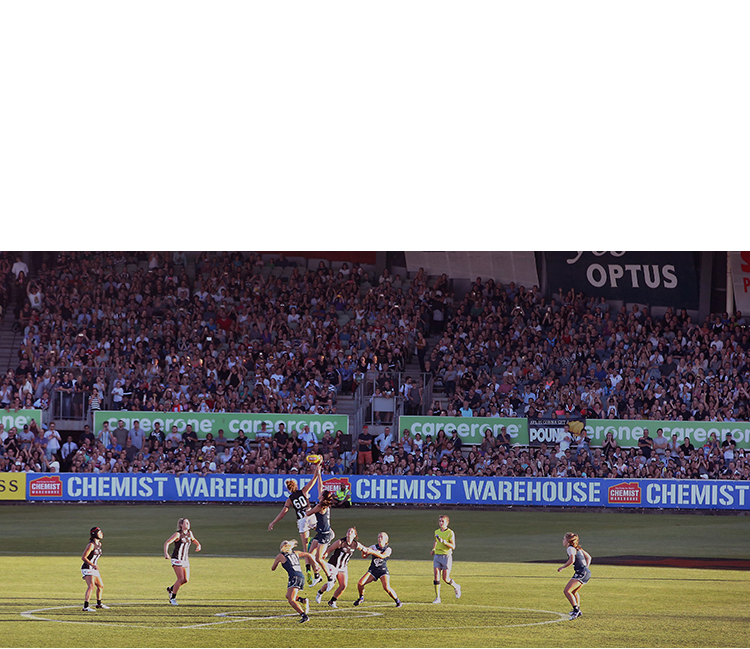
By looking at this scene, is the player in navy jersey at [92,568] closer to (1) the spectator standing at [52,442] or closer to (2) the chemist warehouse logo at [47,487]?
(2) the chemist warehouse logo at [47,487]

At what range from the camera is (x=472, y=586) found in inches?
652

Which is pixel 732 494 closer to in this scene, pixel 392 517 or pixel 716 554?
pixel 716 554

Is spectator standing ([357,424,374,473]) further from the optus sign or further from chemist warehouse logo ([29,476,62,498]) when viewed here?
chemist warehouse logo ([29,476,62,498])

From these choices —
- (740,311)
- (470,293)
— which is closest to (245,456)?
(470,293)

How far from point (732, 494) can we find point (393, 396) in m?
7.03

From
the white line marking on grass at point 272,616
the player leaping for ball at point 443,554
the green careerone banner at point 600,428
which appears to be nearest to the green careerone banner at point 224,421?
the green careerone banner at point 600,428

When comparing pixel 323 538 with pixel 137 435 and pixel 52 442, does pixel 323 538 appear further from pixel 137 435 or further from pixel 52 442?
pixel 52 442

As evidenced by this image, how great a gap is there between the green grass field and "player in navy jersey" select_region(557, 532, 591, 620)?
0.30 metres

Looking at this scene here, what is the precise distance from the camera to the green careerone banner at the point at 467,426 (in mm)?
21016

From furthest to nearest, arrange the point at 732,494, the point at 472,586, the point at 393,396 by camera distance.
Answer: the point at 393,396
the point at 732,494
the point at 472,586

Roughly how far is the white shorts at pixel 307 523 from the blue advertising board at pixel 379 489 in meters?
4.19

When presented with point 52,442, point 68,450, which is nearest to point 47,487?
point 68,450

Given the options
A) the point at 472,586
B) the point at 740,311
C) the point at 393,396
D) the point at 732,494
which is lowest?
the point at 472,586

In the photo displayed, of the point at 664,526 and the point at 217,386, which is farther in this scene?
the point at 217,386
